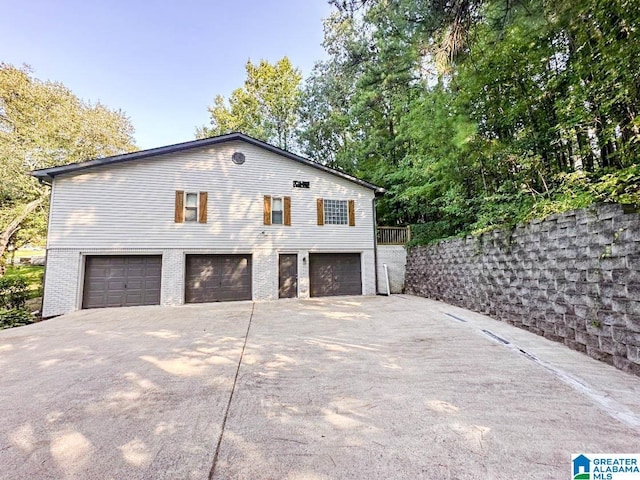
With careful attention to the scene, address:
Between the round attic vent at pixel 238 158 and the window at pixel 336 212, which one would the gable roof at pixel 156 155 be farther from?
the window at pixel 336 212

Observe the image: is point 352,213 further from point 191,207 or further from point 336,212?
point 191,207

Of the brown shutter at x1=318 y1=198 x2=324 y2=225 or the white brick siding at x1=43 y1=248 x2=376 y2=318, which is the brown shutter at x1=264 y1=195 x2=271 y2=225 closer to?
the white brick siding at x1=43 y1=248 x2=376 y2=318

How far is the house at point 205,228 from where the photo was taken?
29.0 feet

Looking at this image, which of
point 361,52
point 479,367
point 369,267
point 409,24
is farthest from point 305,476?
point 361,52

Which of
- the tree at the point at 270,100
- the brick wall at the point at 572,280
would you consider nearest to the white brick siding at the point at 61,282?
the brick wall at the point at 572,280

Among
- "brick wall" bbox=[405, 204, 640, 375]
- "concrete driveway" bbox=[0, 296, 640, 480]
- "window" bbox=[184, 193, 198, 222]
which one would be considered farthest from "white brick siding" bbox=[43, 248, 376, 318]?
"brick wall" bbox=[405, 204, 640, 375]

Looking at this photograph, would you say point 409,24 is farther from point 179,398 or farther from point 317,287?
point 317,287

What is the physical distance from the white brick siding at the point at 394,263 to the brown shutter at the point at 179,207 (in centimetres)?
782

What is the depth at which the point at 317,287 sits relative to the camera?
11055 mm

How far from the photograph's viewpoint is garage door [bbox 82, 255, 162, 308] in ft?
29.0

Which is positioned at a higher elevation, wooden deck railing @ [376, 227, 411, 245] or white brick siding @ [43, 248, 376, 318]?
wooden deck railing @ [376, 227, 411, 245]

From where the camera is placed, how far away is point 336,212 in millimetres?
11461

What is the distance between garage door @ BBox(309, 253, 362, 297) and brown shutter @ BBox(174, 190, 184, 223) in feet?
16.0

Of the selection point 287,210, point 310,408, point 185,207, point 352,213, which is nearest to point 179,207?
point 185,207
